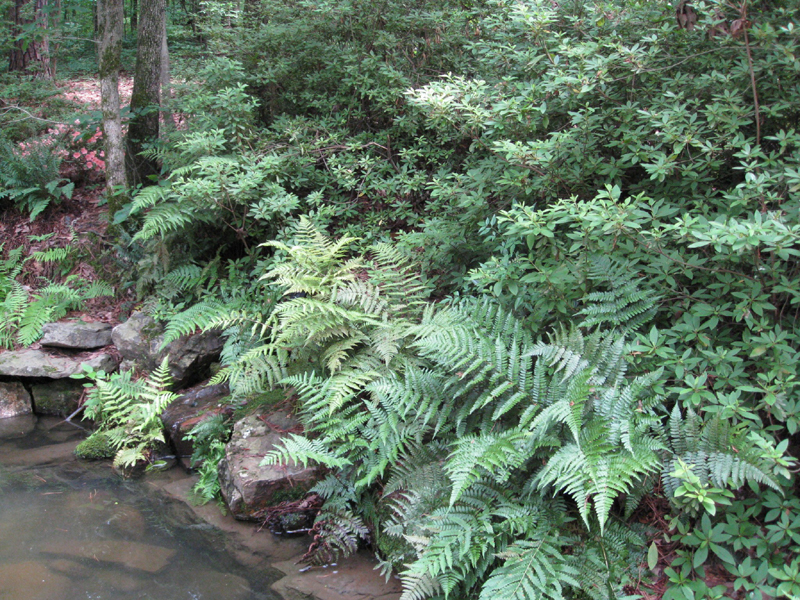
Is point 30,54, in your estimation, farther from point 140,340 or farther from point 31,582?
point 31,582

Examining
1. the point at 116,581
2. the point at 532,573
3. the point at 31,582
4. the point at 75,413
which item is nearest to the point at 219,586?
the point at 116,581

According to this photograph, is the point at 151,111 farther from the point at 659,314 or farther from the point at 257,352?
the point at 659,314

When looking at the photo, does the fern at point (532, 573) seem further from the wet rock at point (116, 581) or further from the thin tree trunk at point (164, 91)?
the thin tree trunk at point (164, 91)

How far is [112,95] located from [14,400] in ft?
12.4

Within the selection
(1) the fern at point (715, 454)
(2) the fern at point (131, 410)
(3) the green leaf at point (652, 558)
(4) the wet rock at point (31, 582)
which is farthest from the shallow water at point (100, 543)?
(1) the fern at point (715, 454)

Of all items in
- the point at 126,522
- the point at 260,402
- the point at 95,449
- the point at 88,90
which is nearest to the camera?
the point at 126,522

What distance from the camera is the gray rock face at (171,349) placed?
19.1 feet

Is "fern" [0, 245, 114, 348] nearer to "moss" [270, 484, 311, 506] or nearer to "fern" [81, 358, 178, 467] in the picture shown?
"fern" [81, 358, 178, 467]

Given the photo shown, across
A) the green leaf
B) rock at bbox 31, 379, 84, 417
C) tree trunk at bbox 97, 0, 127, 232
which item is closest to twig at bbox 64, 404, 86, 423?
rock at bbox 31, 379, 84, 417

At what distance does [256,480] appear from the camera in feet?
13.8

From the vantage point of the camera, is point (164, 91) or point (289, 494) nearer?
point (289, 494)

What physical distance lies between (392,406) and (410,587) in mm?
1102

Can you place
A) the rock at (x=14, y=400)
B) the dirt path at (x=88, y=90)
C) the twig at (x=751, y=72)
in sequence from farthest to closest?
the dirt path at (x=88, y=90)
the rock at (x=14, y=400)
the twig at (x=751, y=72)

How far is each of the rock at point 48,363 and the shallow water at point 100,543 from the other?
120 cm
